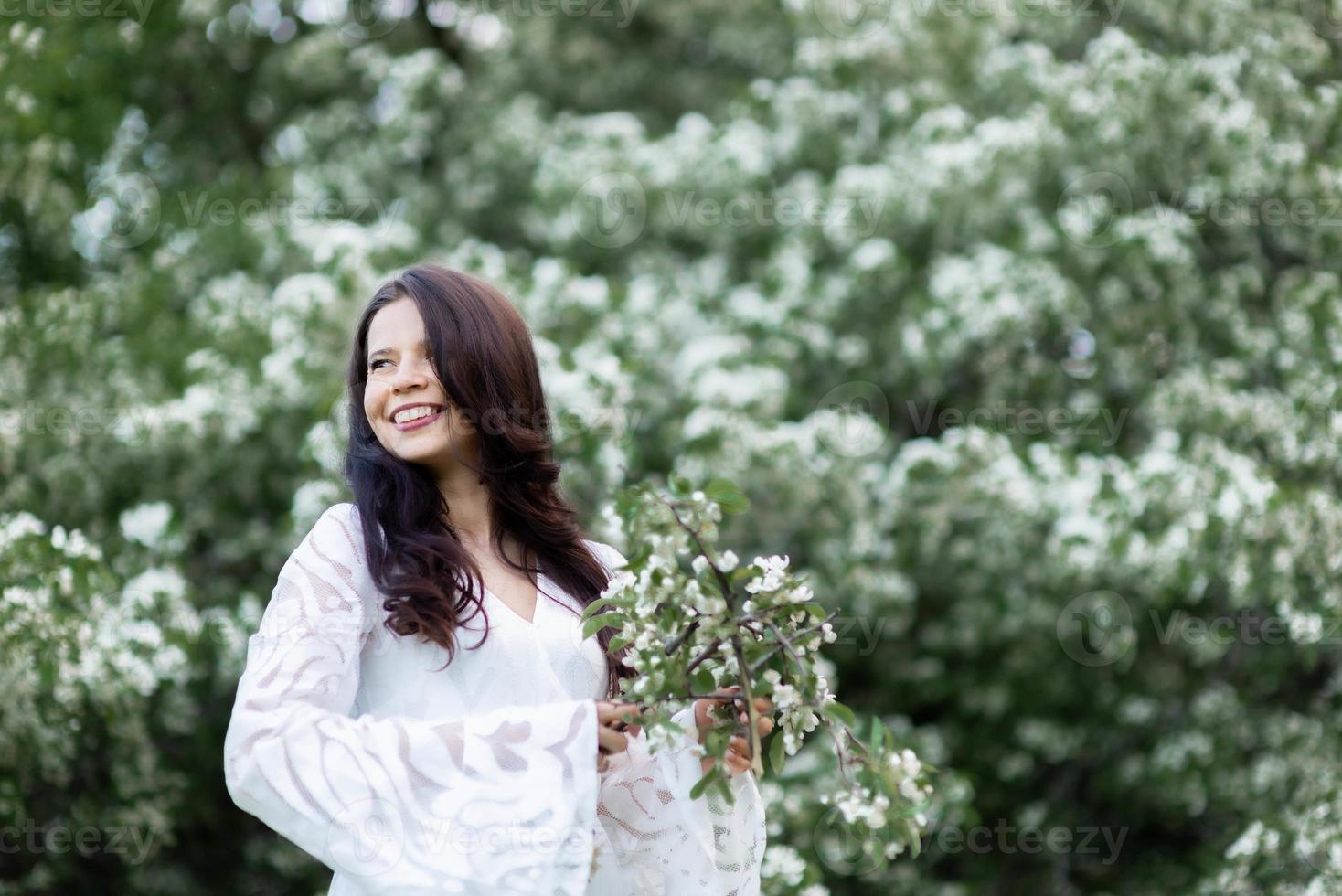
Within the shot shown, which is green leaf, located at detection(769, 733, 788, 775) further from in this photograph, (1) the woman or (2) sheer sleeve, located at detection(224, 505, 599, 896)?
(2) sheer sleeve, located at detection(224, 505, 599, 896)

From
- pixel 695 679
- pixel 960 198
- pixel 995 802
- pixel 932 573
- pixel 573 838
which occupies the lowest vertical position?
pixel 995 802

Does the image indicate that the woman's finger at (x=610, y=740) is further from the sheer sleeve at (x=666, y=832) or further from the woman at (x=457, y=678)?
the sheer sleeve at (x=666, y=832)

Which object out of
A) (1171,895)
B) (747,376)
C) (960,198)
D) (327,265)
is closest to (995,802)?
(1171,895)

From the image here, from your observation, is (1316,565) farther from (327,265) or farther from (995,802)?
(327,265)

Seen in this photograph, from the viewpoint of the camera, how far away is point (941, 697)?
6.31 m

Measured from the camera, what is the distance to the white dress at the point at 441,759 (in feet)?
6.59

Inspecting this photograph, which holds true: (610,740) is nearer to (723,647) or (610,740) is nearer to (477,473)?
(723,647)

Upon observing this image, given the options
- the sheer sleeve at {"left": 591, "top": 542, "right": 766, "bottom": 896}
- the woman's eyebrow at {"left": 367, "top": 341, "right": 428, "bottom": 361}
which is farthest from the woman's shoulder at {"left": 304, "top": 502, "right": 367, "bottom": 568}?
the sheer sleeve at {"left": 591, "top": 542, "right": 766, "bottom": 896}

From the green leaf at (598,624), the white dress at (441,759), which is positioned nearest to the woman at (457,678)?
the white dress at (441,759)

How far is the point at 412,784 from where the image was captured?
80.4 inches

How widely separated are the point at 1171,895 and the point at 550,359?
3.37 meters

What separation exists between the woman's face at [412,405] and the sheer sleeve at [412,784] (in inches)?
16.4

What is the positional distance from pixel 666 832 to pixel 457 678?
0.47 meters

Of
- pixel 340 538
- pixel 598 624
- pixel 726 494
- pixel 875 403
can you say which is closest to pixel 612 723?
pixel 598 624
